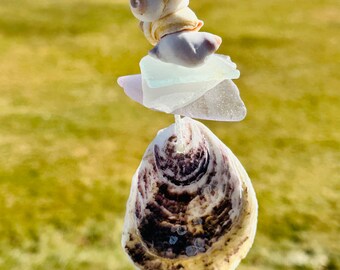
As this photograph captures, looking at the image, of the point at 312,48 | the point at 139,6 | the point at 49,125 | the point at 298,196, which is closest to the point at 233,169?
the point at 139,6

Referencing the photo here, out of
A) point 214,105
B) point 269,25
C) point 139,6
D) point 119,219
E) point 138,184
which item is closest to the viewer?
point 139,6

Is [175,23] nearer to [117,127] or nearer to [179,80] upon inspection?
[179,80]

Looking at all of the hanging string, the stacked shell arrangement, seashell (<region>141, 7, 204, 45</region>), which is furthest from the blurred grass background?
seashell (<region>141, 7, 204, 45</region>)

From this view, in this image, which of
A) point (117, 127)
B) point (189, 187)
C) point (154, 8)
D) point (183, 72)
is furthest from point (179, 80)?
point (117, 127)

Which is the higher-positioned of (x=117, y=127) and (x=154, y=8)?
(x=117, y=127)

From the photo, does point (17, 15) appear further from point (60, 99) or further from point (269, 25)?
point (269, 25)

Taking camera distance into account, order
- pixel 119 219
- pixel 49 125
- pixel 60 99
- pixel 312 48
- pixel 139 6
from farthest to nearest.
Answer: pixel 312 48 → pixel 60 99 → pixel 49 125 → pixel 119 219 → pixel 139 6

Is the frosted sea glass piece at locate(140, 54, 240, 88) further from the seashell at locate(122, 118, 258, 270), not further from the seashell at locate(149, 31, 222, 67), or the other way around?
the seashell at locate(122, 118, 258, 270)
